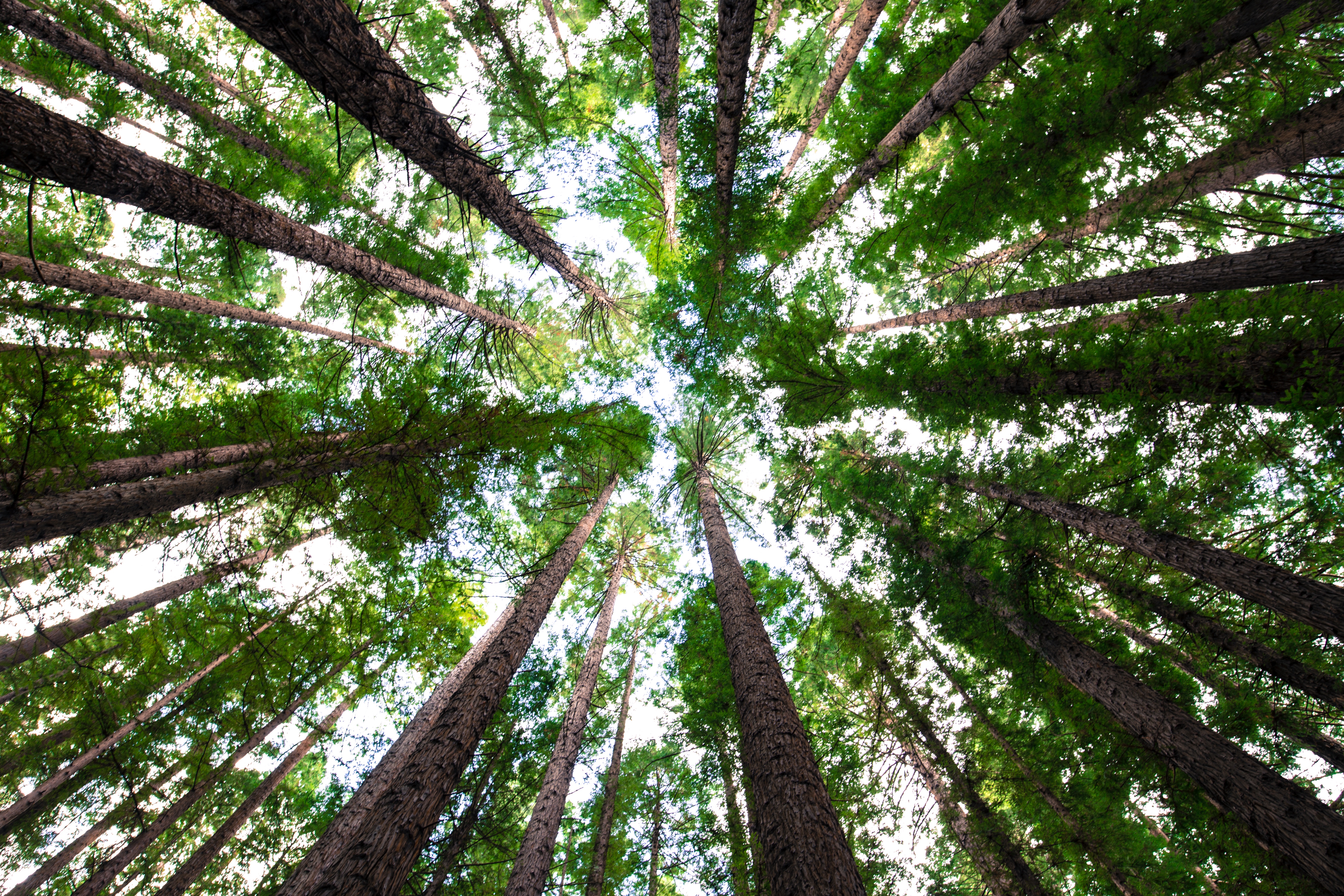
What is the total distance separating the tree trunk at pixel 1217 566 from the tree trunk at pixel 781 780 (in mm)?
5235

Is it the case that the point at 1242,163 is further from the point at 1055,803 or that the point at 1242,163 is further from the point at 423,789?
the point at 423,789

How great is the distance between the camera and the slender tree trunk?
24.6ft

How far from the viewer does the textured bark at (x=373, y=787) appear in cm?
575

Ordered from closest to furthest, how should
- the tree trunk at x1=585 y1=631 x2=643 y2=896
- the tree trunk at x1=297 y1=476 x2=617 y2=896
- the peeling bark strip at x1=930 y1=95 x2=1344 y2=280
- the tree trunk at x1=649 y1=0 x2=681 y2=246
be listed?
the tree trunk at x1=297 y1=476 x2=617 y2=896 < the peeling bark strip at x1=930 y1=95 x2=1344 y2=280 < the tree trunk at x1=649 y1=0 x2=681 y2=246 < the tree trunk at x1=585 y1=631 x2=643 y2=896

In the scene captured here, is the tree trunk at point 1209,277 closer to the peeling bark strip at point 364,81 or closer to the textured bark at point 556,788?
the peeling bark strip at point 364,81

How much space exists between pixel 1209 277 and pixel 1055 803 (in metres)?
8.13

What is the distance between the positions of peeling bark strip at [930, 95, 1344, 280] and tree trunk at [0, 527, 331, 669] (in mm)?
13026

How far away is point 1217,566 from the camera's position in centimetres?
545

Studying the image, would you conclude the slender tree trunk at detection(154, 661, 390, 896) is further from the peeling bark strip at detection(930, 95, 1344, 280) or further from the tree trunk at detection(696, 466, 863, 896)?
the peeling bark strip at detection(930, 95, 1344, 280)

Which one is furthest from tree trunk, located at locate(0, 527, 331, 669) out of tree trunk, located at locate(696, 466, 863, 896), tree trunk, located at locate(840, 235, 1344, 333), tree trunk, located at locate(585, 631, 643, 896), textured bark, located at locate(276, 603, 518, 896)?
tree trunk, located at locate(840, 235, 1344, 333)

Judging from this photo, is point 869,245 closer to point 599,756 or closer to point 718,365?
point 718,365

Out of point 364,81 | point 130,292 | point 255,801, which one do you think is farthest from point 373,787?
point 130,292

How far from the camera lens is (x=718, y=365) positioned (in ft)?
31.3

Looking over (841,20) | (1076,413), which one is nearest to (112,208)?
(841,20)
